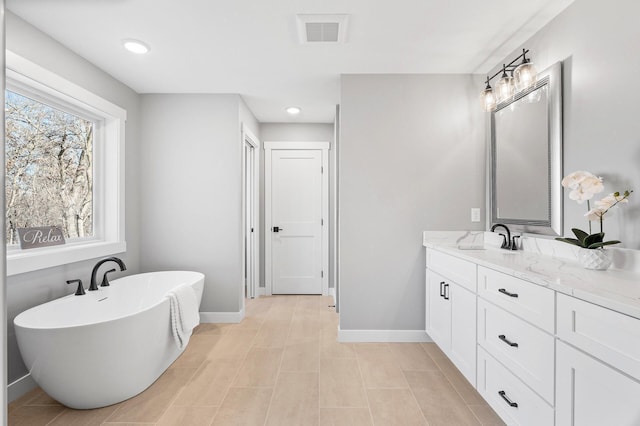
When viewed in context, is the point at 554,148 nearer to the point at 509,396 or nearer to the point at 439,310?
the point at 439,310

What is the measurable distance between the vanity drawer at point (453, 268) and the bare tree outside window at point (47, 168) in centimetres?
298

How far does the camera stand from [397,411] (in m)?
1.95

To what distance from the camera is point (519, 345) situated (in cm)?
152

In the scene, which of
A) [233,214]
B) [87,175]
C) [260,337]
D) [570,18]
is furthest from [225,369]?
[570,18]

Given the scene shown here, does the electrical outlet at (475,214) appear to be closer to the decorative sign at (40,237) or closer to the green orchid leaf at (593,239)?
the green orchid leaf at (593,239)

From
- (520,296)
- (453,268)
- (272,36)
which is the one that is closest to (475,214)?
(453,268)

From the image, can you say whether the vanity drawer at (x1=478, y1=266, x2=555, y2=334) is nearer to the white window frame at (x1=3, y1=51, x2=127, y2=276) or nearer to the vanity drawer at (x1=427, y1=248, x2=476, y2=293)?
the vanity drawer at (x1=427, y1=248, x2=476, y2=293)

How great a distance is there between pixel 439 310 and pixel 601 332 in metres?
1.51

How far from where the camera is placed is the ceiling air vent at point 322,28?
2.08 metres

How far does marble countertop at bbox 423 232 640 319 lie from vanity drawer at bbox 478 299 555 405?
0.22 metres

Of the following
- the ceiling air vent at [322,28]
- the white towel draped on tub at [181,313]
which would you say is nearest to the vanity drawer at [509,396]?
the white towel draped on tub at [181,313]

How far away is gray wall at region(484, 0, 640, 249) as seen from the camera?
1.56m

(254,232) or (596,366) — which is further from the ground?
(254,232)

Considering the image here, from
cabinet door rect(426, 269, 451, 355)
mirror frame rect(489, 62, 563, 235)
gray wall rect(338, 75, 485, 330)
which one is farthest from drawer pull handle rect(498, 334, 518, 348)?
gray wall rect(338, 75, 485, 330)
